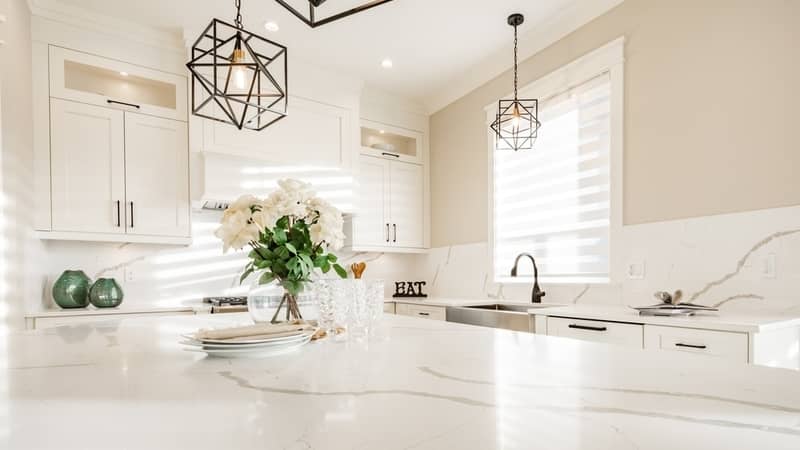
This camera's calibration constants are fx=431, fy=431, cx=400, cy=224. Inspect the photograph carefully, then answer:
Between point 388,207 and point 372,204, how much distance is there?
0.59 ft

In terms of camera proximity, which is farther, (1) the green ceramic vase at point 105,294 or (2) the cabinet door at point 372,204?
(2) the cabinet door at point 372,204

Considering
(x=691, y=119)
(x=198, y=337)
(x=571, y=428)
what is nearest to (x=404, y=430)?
(x=571, y=428)

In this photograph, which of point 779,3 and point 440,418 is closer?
point 440,418

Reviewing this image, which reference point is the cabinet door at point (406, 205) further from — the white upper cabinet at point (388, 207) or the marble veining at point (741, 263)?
the marble veining at point (741, 263)

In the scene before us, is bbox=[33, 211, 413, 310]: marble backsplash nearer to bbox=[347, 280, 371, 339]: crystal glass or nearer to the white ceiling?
the white ceiling

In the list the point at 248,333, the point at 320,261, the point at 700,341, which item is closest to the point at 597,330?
the point at 700,341

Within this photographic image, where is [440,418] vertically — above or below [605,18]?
below

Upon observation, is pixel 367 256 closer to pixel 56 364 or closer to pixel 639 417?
pixel 56 364

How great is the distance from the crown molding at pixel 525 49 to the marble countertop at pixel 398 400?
8.21 feet

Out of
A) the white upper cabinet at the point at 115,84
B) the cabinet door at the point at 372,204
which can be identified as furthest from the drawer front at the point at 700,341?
the white upper cabinet at the point at 115,84

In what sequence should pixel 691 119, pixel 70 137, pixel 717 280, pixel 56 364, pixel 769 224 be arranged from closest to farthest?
pixel 56 364
pixel 769 224
pixel 717 280
pixel 691 119
pixel 70 137

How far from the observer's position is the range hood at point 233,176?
303 cm

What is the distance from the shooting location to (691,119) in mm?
2219

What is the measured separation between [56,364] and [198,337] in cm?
26
